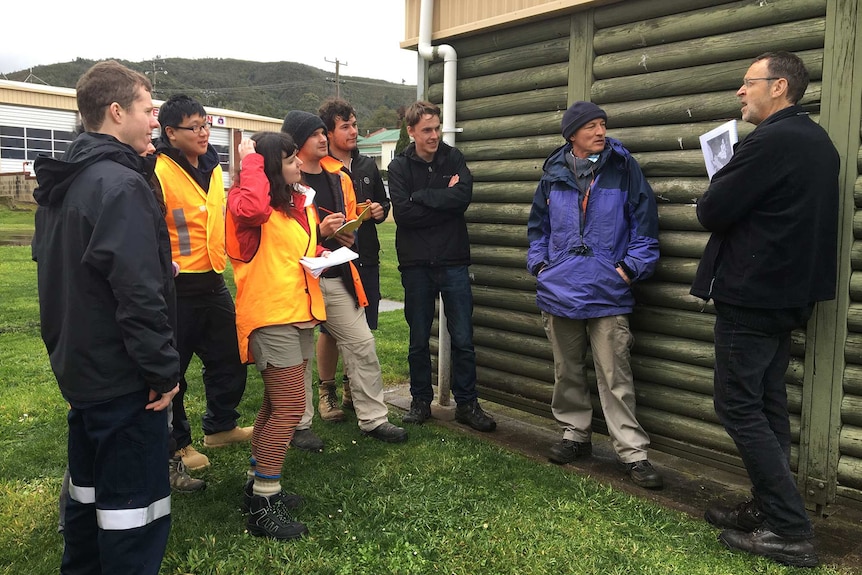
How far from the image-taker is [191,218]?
376 centimetres

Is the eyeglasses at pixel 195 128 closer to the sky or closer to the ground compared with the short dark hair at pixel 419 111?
closer to the ground

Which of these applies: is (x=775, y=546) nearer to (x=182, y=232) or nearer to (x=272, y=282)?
(x=272, y=282)

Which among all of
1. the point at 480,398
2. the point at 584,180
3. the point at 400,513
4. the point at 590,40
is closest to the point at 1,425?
the point at 400,513

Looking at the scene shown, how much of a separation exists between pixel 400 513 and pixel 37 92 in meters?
34.5

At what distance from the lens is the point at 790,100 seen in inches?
121

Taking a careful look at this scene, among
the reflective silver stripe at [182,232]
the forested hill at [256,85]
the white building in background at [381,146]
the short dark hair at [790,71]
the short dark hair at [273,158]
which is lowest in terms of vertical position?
the reflective silver stripe at [182,232]

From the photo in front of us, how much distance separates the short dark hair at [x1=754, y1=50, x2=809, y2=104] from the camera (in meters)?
3.04

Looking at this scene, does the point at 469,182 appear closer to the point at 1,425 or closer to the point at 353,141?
the point at 353,141

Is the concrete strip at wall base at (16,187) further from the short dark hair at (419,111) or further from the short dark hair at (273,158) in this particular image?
the short dark hair at (273,158)

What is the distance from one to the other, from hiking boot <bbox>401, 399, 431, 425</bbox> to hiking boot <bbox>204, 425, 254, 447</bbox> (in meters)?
1.15

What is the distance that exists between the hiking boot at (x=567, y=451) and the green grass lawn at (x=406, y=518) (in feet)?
0.27

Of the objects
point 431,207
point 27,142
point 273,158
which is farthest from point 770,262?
point 27,142

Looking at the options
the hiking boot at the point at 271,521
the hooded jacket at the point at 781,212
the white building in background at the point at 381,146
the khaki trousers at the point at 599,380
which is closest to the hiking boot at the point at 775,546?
the khaki trousers at the point at 599,380

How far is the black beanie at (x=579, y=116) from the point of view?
13.0 ft
